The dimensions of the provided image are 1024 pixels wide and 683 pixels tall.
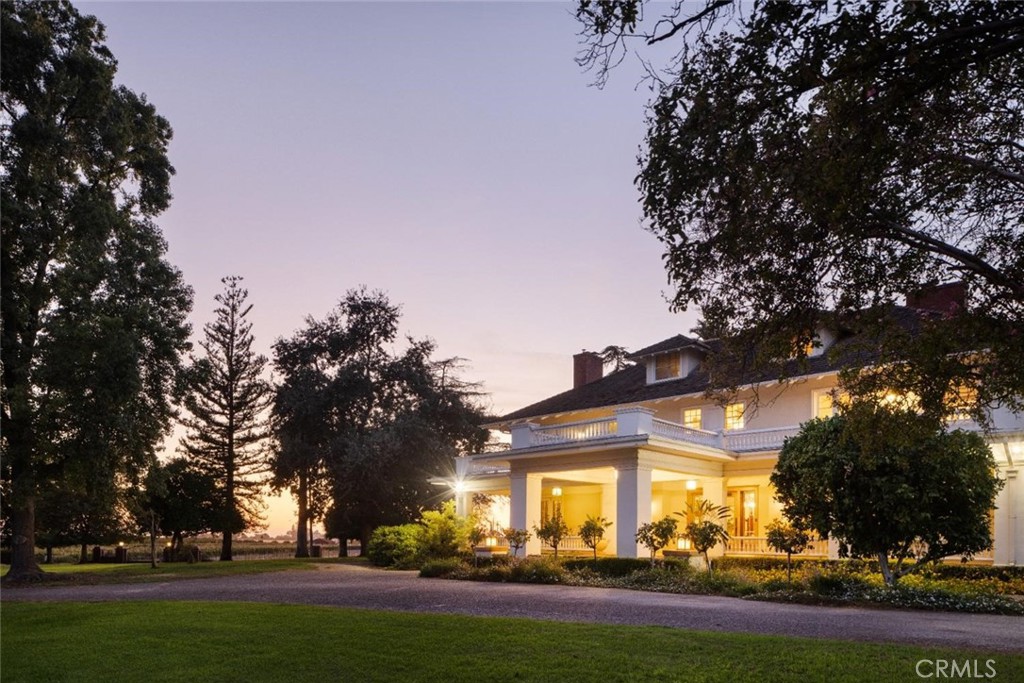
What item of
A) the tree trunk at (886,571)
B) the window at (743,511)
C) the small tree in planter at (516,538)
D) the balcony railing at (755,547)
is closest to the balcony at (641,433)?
the window at (743,511)

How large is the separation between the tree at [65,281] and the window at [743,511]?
761 inches

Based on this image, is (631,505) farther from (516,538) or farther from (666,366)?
(666,366)

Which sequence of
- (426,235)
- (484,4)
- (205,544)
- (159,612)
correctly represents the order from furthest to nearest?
(205,544) → (426,235) → (159,612) → (484,4)

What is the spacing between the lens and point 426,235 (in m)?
24.8

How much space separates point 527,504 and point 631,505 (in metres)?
4.81

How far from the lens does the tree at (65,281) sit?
934 inches

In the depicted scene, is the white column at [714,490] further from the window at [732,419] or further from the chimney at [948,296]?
the chimney at [948,296]

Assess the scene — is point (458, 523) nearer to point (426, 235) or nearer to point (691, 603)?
point (426, 235)

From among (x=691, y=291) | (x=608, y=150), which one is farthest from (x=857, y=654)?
(x=608, y=150)

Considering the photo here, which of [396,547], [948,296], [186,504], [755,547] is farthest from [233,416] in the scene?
[948,296]

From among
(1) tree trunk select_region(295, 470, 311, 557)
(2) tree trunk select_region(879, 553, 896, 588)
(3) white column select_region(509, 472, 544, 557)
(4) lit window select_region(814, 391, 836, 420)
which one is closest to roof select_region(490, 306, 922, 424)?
(4) lit window select_region(814, 391, 836, 420)

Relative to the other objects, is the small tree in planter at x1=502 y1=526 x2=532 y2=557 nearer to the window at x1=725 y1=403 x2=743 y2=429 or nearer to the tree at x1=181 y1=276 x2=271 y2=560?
the window at x1=725 y1=403 x2=743 y2=429

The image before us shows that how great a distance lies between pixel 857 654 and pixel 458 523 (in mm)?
21089

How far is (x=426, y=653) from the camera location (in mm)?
9938
